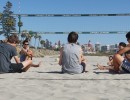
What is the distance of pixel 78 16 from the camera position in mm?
12844

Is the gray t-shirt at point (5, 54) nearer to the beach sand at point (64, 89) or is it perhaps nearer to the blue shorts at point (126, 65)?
the beach sand at point (64, 89)

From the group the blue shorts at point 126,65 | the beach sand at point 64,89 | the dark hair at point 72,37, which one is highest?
the dark hair at point 72,37

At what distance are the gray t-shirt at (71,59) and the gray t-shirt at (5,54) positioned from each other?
2.80 ft

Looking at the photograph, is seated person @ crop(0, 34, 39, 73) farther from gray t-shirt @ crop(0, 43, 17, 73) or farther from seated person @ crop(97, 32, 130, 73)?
seated person @ crop(97, 32, 130, 73)

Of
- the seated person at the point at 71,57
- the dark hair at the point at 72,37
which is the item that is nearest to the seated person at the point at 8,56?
the seated person at the point at 71,57

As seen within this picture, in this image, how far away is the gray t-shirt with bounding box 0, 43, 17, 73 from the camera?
5871mm

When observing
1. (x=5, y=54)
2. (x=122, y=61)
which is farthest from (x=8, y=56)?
(x=122, y=61)

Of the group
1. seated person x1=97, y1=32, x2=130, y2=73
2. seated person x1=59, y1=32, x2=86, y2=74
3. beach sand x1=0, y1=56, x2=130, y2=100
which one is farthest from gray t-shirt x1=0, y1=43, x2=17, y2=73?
seated person x1=97, y1=32, x2=130, y2=73

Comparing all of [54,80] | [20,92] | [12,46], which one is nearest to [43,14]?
[12,46]

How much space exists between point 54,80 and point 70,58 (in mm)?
1018

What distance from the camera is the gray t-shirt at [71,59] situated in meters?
5.79

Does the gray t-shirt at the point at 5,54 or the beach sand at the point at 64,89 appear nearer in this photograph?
the beach sand at the point at 64,89

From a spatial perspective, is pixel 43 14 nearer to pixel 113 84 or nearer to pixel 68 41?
pixel 68 41

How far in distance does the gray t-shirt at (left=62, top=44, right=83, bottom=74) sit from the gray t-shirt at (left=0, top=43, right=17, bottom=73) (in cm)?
85
